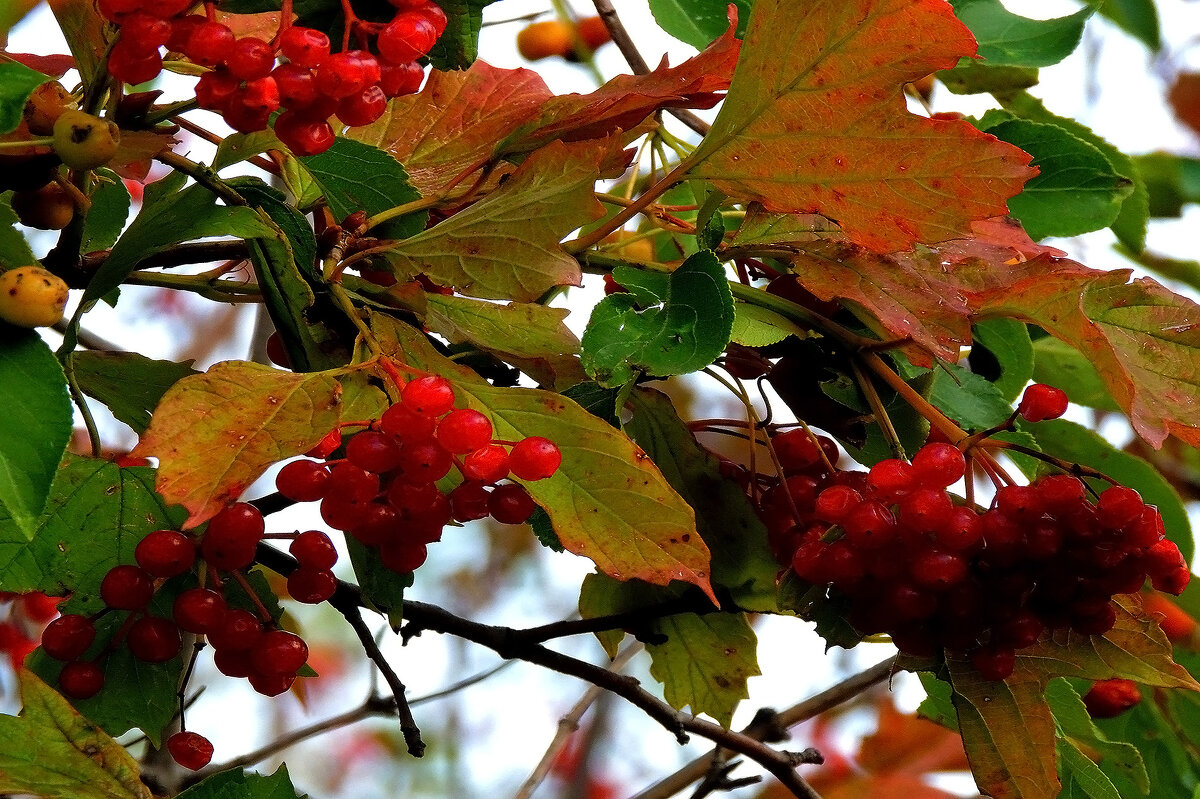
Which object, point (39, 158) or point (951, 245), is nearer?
point (39, 158)

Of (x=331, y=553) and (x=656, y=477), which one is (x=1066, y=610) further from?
(x=331, y=553)

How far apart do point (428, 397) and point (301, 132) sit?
15 centimetres

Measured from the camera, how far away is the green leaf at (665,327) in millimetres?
541

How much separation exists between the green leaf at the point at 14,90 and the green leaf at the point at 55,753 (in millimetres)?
265

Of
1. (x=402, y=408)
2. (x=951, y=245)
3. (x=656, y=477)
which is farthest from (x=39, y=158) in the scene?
(x=951, y=245)

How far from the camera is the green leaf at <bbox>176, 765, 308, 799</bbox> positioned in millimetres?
575

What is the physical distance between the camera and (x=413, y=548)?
0.57 m

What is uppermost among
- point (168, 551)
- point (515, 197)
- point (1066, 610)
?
point (515, 197)

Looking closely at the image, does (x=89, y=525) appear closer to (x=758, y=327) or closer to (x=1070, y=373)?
(x=758, y=327)

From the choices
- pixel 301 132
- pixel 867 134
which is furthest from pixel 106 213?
pixel 867 134

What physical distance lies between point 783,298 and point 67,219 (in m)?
0.40

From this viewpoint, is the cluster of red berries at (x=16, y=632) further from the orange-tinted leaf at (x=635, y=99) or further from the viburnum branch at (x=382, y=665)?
the orange-tinted leaf at (x=635, y=99)

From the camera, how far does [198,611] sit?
575mm

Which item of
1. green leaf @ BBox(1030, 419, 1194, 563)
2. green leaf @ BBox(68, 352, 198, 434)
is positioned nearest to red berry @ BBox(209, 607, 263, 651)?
green leaf @ BBox(68, 352, 198, 434)
